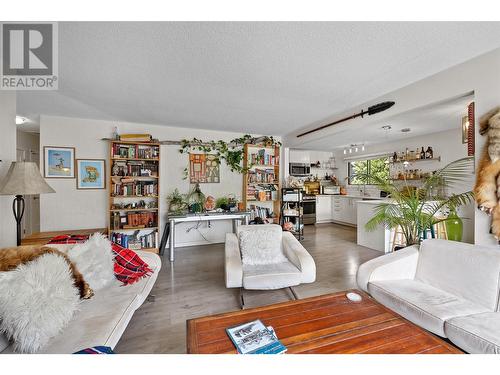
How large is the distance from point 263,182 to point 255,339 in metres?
3.73

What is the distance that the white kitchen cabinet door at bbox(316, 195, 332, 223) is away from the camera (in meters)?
6.78

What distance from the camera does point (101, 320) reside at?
1394 millimetres

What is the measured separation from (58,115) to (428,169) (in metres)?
7.22

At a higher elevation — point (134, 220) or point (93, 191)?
point (93, 191)

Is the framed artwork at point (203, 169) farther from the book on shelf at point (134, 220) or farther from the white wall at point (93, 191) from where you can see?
the book on shelf at point (134, 220)

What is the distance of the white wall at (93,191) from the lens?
3.58 m

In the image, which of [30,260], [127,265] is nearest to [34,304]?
[30,260]

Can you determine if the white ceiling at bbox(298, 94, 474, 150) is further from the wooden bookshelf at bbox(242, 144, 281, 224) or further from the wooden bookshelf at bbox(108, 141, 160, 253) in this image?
the wooden bookshelf at bbox(108, 141, 160, 253)

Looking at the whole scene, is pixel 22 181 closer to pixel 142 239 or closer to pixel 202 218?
pixel 142 239

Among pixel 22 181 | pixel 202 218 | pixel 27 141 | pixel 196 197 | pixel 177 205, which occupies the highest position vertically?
pixel 27 141

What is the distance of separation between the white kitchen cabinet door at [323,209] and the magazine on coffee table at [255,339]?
5873 millimetres

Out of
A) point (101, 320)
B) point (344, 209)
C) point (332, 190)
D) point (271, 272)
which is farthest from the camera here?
point (332, 190)
